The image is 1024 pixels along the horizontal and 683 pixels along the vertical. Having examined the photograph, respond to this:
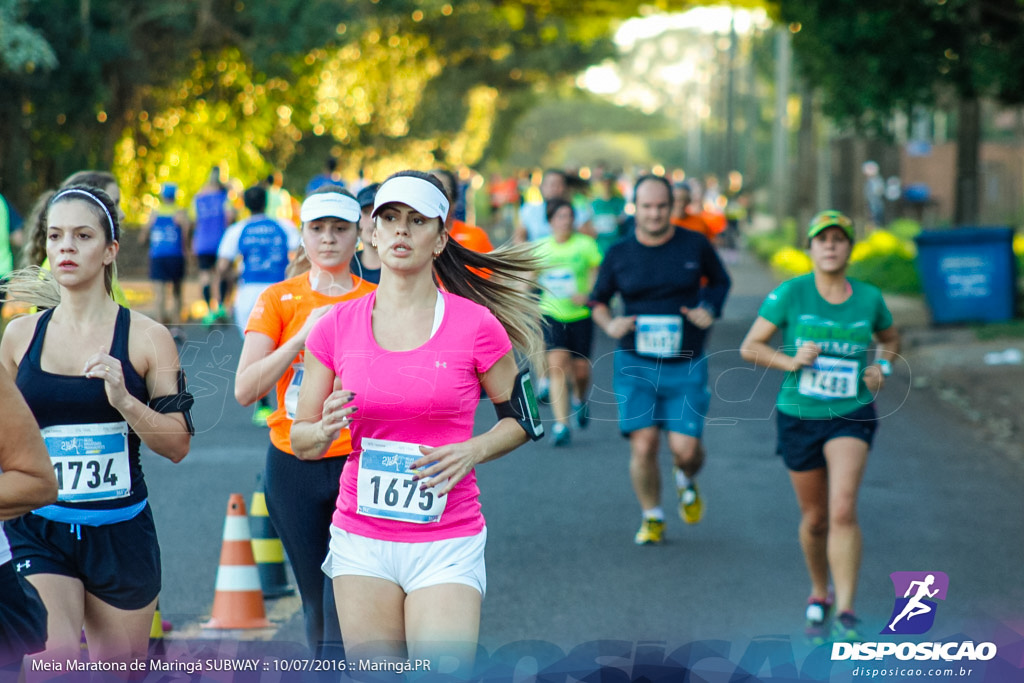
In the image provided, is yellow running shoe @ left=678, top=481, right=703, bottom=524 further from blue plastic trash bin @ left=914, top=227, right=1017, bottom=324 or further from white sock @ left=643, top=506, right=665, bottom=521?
blue plastic trash bin @ left=914, top=227, right=1017, bottom=324

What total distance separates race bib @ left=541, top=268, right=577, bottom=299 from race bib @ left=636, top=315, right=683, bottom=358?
8.78 ft

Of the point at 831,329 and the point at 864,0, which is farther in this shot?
the point at 864,0

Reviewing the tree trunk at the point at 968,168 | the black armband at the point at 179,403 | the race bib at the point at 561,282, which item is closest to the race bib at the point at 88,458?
the black armband at the point at 179,403

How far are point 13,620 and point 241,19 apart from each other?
24.3m

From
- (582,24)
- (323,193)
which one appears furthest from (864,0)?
(582,24)

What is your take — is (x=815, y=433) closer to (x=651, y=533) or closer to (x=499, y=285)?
(x=651, y=533)

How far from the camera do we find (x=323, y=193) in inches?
203

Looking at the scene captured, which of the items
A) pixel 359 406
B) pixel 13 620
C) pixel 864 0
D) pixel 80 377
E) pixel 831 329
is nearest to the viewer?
pixel 13 620

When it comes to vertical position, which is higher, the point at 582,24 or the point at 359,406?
the point at 582,24

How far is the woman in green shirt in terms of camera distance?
5.94 meters

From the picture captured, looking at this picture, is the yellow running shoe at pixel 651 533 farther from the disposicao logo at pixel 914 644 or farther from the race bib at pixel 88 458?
the race bib at pixel 88 458

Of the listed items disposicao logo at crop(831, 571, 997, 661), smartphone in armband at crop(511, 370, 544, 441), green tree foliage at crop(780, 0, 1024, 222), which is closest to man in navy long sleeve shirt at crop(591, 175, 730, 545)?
disposicao logo at crop(831, 571, 997, 661)

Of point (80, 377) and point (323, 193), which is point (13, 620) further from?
point (323, 193)

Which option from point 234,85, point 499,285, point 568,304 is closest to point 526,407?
point 499,285
